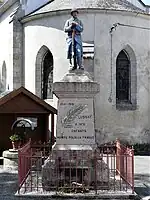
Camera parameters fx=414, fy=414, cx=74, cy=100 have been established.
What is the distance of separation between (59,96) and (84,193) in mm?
2468

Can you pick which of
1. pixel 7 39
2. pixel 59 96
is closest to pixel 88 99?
pixel 59 96

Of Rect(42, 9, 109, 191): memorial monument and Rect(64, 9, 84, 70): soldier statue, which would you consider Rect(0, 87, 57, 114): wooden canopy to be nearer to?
Rect(64, 9, 84, 70): soldier statue

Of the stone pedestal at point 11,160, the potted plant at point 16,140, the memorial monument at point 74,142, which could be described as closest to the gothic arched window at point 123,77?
the potted plant at point 16,140

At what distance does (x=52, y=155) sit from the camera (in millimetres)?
Answer: 10062

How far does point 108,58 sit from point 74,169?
11.9 metres

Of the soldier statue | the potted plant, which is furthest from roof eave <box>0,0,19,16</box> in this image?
the soldier statue

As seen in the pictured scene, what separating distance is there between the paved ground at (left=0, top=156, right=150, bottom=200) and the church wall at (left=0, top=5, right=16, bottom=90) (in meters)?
10.8

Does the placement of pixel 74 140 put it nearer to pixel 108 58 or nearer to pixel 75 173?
pixel 75 173

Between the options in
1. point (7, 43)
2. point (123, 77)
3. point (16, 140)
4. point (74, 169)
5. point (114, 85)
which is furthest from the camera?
point (7, 43)

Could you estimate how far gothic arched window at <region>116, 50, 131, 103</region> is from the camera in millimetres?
21891

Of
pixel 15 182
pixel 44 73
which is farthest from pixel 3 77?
pixel 15 182

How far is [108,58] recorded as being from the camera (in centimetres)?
2116

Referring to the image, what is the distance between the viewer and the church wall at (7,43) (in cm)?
2392

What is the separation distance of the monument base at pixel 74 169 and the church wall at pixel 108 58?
10.7 metres
